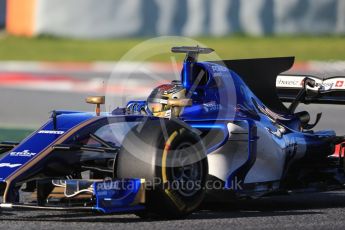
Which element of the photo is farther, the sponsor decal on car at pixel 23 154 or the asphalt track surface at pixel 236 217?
the sponsor decal on car at pixel 23 154

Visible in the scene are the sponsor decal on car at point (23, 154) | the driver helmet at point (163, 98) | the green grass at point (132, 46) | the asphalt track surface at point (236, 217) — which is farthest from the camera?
the green grass at point (132, 46)

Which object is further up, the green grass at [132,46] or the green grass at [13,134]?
the green grass at [132,46]

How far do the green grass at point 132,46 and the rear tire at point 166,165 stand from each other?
1710cm

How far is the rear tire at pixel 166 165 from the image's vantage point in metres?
7.28

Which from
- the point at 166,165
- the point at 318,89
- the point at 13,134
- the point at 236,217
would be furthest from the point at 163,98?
the point at 13,134

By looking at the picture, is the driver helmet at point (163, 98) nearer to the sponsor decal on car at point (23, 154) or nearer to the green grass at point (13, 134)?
the sponsor decal on car at point (23, 154)

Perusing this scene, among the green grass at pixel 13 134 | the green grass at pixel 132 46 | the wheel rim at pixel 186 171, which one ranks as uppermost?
the green grass at pixel 132 46

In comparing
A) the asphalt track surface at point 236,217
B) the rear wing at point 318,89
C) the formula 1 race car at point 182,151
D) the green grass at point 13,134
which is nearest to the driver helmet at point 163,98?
the formula 1 race car at point 182,151

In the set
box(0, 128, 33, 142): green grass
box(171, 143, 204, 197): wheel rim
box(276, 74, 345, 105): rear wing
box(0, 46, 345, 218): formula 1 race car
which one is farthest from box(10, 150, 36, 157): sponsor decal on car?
box(0, 128, 33, 142): green grass

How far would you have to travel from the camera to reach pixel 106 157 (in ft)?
26.3

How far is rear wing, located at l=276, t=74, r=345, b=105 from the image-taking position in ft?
32.6

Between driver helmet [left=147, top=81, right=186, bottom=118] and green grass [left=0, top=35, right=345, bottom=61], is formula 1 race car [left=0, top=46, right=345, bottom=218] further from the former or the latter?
green grass [left=0, top=35, right=345, bottom=61]

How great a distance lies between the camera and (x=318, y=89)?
32.7ft

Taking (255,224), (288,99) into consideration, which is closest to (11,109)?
(288,99)
